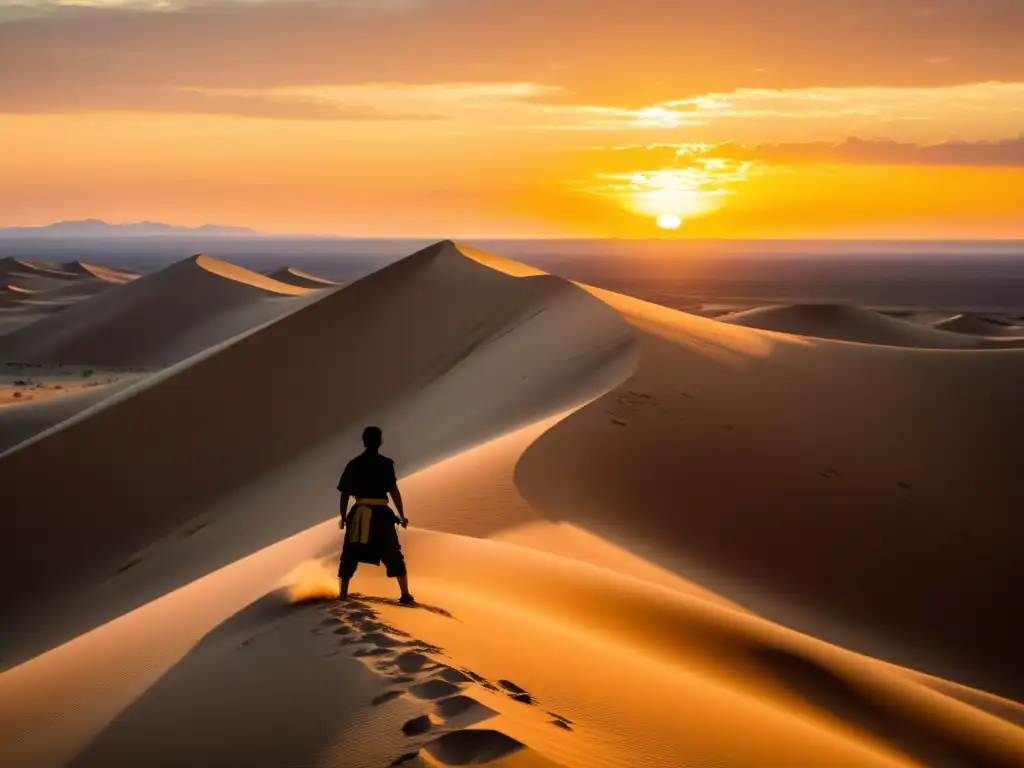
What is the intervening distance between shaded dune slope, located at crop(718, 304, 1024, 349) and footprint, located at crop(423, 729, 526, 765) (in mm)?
38115

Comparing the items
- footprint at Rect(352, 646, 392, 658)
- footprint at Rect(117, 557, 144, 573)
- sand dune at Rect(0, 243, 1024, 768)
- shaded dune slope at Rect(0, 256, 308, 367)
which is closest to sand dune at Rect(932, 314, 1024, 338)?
shaded dune slope at Rect(0, 256, 308, 367)

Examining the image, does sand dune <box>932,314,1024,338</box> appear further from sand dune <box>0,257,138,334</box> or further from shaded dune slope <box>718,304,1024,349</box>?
sand dune <box>0,257,138,334</box>

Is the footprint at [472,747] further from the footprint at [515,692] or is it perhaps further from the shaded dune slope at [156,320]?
the shaded dune slope at [156,320]

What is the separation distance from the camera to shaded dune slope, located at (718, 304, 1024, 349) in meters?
41.2

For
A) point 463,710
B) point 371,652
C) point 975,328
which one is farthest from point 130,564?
point 975,328

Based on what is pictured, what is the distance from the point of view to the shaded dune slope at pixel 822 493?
1052 centimetres

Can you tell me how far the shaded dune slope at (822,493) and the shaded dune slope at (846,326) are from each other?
24.6 metres

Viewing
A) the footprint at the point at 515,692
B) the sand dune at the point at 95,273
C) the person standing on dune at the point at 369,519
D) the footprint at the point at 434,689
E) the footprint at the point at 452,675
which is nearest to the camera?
the footprint at the point at 434,689

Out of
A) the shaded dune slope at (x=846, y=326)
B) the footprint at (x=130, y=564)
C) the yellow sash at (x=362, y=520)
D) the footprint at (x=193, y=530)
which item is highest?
the shaded dune slope at (x=846, y=326)

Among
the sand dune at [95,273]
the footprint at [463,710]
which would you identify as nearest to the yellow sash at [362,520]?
the footprint at [463,710]

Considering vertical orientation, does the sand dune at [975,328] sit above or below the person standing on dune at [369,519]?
above

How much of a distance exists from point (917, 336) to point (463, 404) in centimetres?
2947

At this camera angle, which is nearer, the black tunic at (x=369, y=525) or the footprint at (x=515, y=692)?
the footprint at (x=515, y=692)

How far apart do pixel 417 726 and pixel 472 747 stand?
0.96ft
